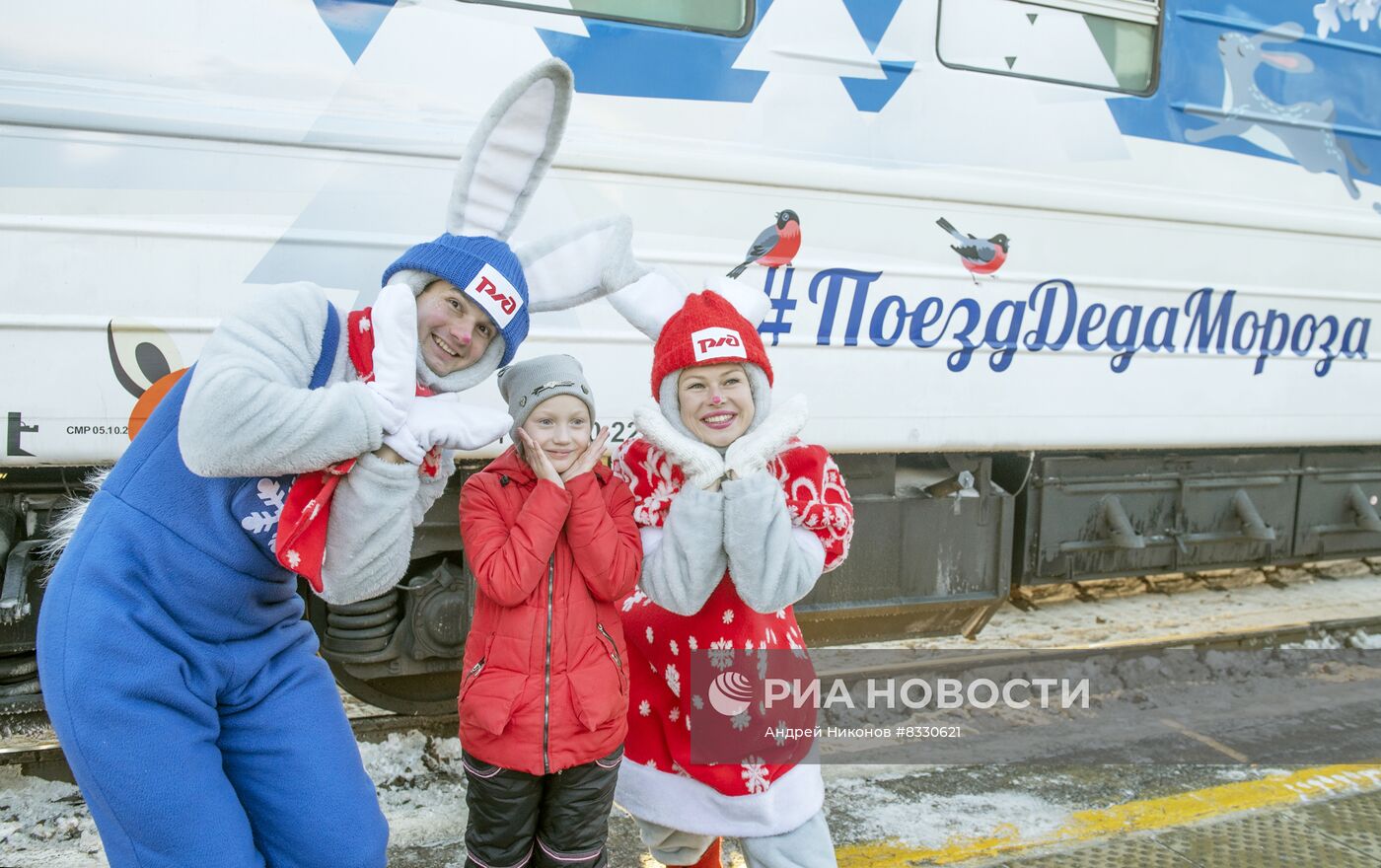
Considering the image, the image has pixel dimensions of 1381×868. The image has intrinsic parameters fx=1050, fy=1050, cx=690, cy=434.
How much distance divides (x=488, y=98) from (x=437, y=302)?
1.28 metres

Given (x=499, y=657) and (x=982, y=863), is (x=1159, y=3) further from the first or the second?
Result: (x=499, y=657)

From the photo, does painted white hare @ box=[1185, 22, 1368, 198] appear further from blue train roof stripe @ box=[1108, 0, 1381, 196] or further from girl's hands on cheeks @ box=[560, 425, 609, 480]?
girl's hands on cheeks @ box=[560, 425, 609, 480]

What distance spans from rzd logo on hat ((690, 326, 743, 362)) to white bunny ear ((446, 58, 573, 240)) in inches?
16.5

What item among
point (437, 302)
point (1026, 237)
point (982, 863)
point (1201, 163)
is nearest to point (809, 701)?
point (982, 863)

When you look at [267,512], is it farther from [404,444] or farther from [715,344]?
[715,344]

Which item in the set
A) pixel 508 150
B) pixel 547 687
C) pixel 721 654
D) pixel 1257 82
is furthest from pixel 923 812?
pixel 1257 82

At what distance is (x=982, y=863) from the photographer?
268 centimetres

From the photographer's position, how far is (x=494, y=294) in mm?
1819

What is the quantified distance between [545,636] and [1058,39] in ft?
9.22

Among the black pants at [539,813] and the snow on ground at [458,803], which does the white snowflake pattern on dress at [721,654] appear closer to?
the black pants at [539,813]

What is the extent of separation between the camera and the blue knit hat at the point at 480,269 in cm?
180

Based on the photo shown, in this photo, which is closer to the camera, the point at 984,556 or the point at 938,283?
the point at 938,283

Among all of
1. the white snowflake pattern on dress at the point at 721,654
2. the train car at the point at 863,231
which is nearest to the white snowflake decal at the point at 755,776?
the white snowflake pattern on dress at the point at 721,654

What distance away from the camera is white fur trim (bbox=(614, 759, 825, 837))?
2.08 metres
